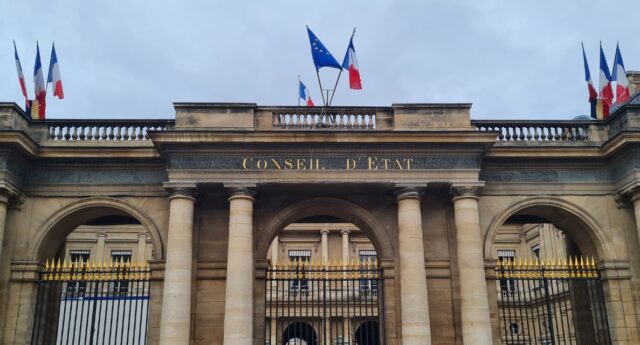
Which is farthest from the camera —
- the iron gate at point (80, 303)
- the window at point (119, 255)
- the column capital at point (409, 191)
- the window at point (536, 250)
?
the window at point (119, 255)

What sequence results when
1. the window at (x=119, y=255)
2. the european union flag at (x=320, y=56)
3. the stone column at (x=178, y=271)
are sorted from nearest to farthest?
the stone column at (x=178, y=271) < the european union flag at (x=320, y=56) < the window at (x=119, y=255)

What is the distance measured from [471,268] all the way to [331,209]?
3.88 metres

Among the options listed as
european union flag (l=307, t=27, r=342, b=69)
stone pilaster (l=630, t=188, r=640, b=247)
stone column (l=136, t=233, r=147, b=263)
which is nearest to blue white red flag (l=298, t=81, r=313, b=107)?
european union flag (l=307, t=27, r=342, b=69)

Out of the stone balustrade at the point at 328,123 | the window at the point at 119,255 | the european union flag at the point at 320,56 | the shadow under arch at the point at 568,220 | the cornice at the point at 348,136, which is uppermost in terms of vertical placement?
the european union flag at the point at 320,56

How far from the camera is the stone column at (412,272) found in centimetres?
1350

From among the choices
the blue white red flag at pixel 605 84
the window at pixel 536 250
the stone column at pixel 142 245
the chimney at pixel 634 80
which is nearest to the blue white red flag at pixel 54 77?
the blue white red flag at pixel 605 84

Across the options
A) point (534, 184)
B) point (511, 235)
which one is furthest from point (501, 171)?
point (511, 235)

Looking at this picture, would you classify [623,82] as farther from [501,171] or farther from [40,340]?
[40,340]

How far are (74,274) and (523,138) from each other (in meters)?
11.8

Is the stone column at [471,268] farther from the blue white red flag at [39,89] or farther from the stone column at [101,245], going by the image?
the stone column at [101,245]

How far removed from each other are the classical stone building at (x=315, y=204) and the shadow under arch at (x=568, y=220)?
0.04 metres

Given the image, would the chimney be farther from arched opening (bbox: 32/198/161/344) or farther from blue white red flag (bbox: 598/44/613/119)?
arched opening (bbox: 32/198/161/344)

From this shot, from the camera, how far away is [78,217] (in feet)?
51.7

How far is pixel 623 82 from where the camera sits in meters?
16.9
